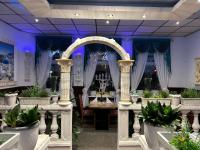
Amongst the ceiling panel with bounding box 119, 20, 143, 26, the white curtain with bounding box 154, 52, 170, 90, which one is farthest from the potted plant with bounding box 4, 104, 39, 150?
the white curtain with bounding box 154, 52, 170, 90

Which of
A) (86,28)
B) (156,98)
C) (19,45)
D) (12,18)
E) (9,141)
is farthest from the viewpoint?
(19,45)

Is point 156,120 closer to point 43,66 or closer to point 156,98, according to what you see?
point 156,98

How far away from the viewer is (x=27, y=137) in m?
2.28

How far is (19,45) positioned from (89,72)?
269 centimetres

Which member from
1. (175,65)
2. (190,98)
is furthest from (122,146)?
(175,65)

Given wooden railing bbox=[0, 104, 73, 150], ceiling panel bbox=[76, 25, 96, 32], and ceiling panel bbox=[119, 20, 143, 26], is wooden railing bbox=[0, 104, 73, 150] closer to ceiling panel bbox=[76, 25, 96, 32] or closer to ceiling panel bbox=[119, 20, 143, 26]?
ceiling panel bbox=[119, 20, 143, 26]

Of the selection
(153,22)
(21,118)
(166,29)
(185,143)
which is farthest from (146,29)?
(185,143)

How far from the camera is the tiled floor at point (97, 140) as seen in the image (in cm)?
540

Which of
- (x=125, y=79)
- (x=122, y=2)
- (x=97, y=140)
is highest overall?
(x=122, y=2)

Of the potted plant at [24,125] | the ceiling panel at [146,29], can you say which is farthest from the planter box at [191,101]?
the ceiling panel at [146,29]

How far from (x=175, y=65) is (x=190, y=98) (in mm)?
5543

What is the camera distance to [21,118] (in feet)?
7.72

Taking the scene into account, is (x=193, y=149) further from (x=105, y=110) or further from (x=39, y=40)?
(x=39, y=40)

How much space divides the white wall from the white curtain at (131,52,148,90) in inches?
150
